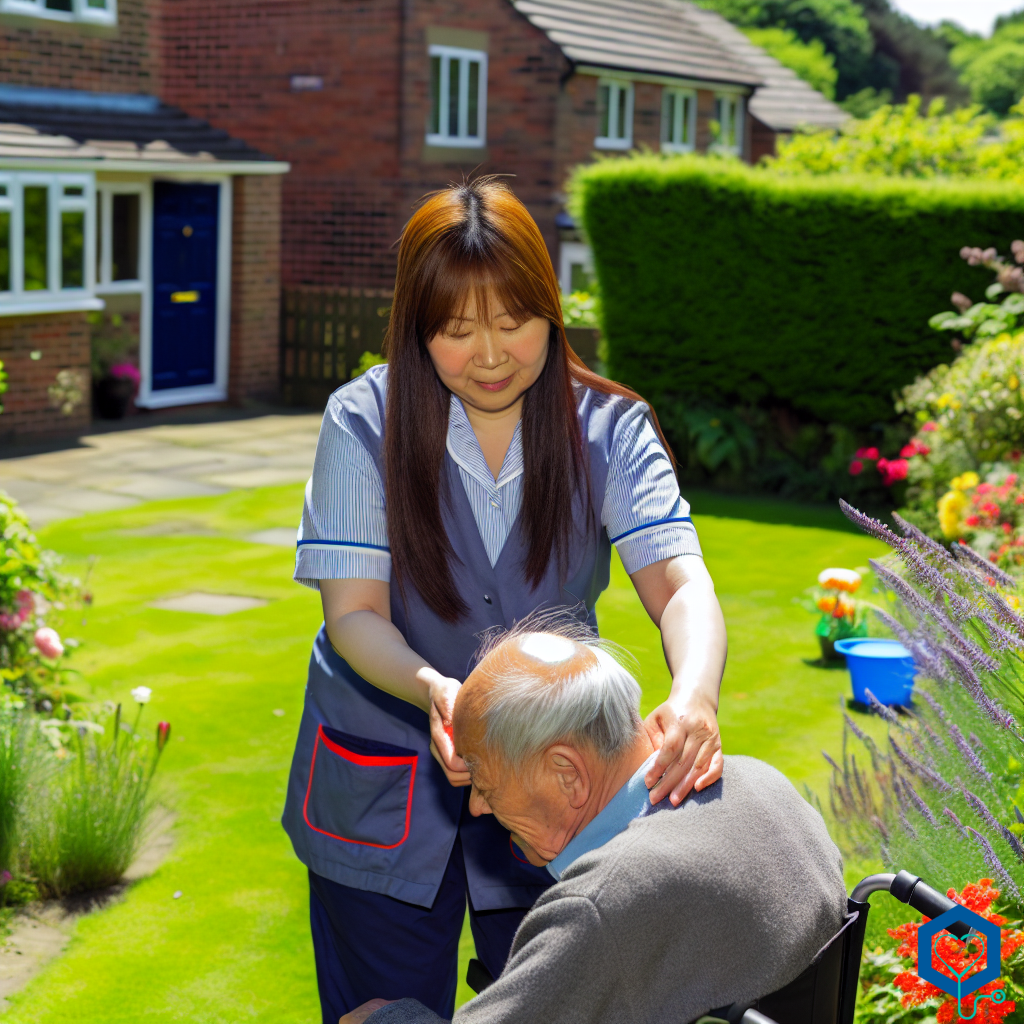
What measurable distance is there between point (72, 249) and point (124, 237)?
1.89 metres

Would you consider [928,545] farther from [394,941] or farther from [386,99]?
[386,99]

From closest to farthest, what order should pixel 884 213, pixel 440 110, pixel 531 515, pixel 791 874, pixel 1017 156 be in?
pixel 791 874 < pixel 531 515 < pixel 884 213 < pixel 1017 156 < pixel 440 110

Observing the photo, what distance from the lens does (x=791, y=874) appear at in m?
1.96

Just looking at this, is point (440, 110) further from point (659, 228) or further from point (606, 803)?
point (606, 803)

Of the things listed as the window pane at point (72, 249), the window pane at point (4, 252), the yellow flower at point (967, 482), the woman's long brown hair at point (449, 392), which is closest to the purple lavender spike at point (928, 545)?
the woman's long brown hair at point (449, 392)

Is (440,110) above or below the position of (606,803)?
above

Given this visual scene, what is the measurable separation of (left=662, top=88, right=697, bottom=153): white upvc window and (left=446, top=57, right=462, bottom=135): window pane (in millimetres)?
4768

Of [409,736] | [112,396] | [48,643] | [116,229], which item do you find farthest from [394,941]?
[116,229]

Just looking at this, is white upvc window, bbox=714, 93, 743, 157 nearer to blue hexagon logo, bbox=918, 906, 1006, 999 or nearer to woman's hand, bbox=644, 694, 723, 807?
blue hexagon logo, bbox=918, 906, 1006, 999

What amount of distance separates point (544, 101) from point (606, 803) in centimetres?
2025

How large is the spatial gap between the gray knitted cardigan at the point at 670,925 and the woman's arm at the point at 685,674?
46 mm

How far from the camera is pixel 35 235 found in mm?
14852

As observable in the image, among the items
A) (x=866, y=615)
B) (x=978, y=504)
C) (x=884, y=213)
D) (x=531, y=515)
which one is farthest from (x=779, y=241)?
(x=531, y=515)

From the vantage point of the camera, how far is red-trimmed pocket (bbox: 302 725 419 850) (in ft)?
8.41
